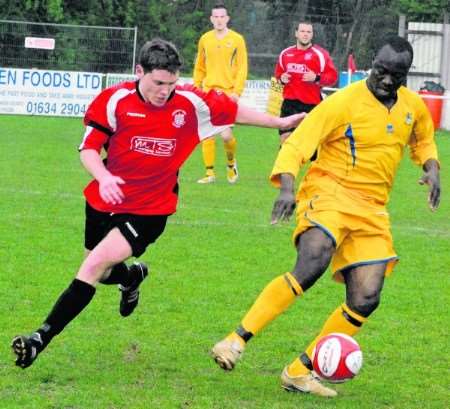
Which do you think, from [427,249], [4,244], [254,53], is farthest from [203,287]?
[254,53]

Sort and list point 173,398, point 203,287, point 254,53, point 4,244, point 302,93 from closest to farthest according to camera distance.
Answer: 1. point 173,398
2. point 203,287
3. point 4,244
4. point 302,93
5. point 254,53

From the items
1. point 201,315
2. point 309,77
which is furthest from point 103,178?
point 309,77

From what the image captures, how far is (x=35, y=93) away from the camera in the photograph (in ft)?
89.1

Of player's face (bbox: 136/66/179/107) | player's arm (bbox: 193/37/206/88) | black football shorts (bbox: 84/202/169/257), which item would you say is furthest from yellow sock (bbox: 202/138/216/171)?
player's face (bbox: 136/66/179/107)

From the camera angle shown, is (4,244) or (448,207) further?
(448,207)

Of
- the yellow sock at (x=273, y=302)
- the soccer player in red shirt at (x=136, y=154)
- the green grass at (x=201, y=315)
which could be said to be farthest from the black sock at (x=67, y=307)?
the yellow sock at (x=273, y=302)

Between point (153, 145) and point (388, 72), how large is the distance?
1.38 meters

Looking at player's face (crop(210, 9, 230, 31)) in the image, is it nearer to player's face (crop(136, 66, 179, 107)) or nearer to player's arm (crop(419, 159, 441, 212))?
player's face (crop(136, 66, 179, 107))

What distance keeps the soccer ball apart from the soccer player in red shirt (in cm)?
127

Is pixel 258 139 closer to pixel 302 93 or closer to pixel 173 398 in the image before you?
pixel 302 93

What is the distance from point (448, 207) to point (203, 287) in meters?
6.15

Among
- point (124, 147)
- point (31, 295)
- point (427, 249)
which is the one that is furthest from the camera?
point (427, 249)

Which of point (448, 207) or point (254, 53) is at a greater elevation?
point (254, 53)

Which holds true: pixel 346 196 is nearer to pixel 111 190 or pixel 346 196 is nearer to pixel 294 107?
pixel 111 190
